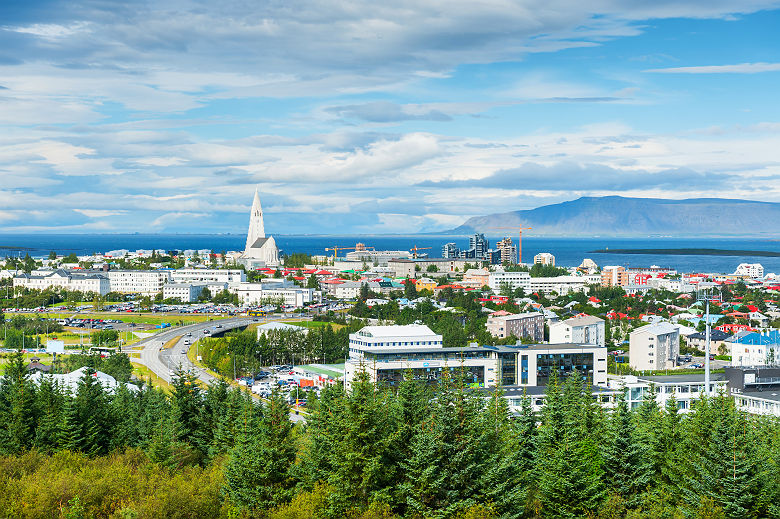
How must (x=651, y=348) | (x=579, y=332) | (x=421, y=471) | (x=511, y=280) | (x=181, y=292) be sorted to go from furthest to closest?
1. (x=511, y=280)
2. (x=181, y=292)
3. (x=579, y=332)
4. (x=651, y=348)
5. (x=421, y=471)

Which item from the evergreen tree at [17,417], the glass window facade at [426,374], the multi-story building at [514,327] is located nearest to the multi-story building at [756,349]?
the multi-story building at [514,327]

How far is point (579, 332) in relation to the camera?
3988cm

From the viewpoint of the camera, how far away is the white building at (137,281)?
71.9m

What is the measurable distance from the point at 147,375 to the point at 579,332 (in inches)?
741

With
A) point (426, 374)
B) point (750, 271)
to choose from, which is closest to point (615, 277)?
point (750, 271)

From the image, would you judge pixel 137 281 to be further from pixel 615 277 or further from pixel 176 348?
pixel 615 277

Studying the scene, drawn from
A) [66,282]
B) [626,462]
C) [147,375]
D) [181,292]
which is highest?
[66,282]

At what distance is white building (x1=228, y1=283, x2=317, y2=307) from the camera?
6394 centimetres

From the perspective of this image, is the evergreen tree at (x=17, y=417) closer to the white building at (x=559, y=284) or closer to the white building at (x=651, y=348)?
the white building at (x=651, y=348)

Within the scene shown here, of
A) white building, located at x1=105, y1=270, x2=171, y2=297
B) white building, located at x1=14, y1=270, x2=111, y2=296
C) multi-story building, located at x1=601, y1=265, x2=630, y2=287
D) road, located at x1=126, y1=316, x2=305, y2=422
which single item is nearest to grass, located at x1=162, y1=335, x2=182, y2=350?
road, located at x1=126, y1=316, x2=305, y2=422

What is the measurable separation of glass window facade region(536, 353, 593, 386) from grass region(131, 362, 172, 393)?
12618 mm

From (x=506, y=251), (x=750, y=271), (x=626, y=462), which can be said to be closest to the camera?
(x=626, y=462)

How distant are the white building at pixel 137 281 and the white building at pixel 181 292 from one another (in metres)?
4.64

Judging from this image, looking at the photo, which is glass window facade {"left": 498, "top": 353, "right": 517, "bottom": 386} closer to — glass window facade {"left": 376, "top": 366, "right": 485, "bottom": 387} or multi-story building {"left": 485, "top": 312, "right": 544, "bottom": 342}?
glass window facade {"left": 376, "top": 366, "right": 485, "bottom": 387}
